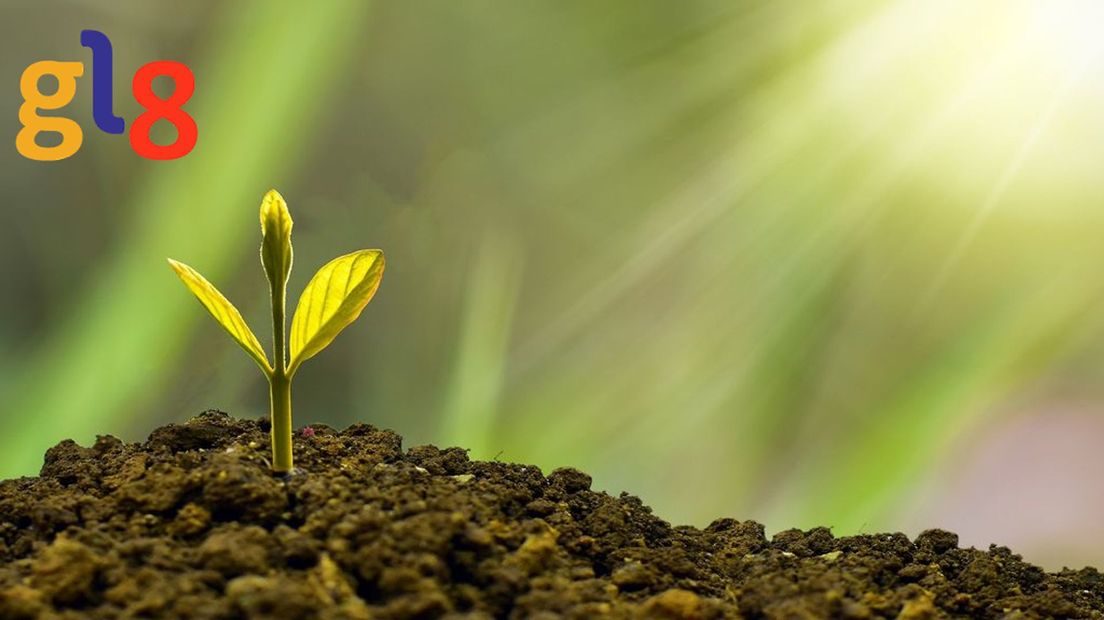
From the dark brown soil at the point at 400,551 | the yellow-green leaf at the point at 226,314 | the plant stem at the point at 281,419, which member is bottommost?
the dark brown soil at the point at 400,551

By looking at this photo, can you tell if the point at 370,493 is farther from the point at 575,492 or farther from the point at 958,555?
the point at 958,555

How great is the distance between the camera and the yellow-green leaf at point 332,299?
1546mm

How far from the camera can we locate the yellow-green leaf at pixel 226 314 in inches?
59.1

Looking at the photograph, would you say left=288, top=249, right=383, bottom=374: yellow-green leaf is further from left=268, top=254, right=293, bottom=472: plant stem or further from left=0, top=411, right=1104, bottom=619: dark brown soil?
left=0, top=411, right=1104, bottom=619: dark brown soil

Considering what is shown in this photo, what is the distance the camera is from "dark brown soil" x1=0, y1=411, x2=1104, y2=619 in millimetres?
1226

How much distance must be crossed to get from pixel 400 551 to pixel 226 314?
453 millimetres

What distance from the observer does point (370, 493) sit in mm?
1417

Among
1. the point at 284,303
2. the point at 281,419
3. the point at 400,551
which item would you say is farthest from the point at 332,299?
the point at 400,551

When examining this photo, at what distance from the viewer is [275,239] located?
4.91ft

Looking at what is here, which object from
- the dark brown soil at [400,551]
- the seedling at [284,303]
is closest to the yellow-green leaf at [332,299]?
the seedling at [284,303]

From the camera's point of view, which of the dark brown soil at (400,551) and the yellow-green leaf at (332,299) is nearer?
the dark brown soil at (400,551)

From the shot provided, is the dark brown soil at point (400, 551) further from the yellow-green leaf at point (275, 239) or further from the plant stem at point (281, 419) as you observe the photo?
the yellow-green leaf at point (275, 239)

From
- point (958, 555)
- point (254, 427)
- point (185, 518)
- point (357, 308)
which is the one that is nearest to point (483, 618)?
point (185, 518)

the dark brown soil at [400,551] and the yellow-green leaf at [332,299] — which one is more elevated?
the yellow-green leaf at [332,299]
